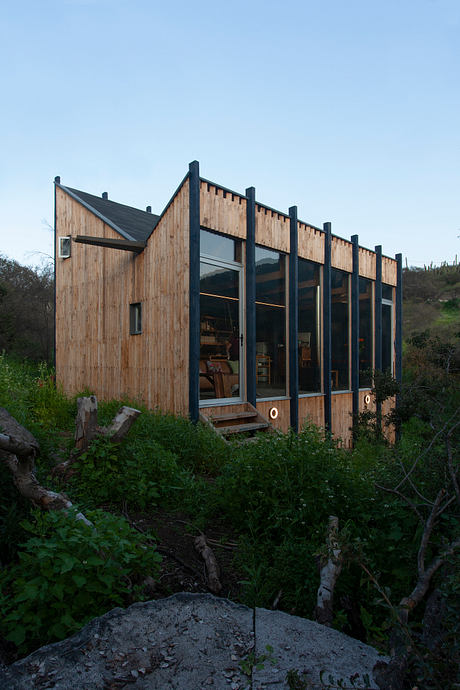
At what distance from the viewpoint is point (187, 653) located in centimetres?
175

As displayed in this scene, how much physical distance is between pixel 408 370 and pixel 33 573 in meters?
17.7

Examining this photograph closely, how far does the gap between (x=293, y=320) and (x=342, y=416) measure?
3276 millimetres

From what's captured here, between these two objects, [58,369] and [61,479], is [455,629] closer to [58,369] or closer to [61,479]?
[61,479]

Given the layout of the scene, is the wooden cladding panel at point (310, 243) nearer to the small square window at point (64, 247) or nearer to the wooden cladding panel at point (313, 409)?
the wooden cladding panel at point (313, 409)

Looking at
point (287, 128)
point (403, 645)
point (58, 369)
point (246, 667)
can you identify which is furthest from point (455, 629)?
point (287, 128)

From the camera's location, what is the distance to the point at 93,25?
7.66 metres

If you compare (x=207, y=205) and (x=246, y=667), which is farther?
(x=207, y=205)

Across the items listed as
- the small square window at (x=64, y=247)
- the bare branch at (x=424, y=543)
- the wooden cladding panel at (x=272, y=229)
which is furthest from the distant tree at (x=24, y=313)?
the bare branch at (x=424, y=543)

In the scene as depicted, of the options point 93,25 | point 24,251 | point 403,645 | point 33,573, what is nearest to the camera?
point 403,645

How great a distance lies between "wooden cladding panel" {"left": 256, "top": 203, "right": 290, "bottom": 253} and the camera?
7803 mm

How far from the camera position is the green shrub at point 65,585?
1862 millimetres

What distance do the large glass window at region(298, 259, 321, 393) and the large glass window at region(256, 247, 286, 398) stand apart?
706mm

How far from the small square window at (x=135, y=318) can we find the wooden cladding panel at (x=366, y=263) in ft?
21.8

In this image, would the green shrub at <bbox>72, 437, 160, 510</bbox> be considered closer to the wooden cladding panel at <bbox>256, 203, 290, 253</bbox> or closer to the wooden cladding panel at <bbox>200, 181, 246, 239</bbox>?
the wooden cladding panel at <bbox>200, 181, 246, 239</bbox>
